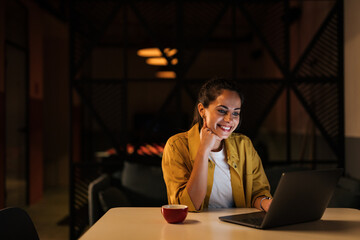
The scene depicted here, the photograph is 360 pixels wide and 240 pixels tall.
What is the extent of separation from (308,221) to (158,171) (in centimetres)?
228

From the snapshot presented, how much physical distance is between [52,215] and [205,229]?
4405mm

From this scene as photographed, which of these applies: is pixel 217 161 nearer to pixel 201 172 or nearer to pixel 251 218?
pixel 201 172

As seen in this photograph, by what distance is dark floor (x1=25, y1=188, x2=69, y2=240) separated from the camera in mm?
4508

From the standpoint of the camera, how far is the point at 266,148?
8.51m

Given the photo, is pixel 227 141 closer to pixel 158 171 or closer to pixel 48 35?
pixel 158 171

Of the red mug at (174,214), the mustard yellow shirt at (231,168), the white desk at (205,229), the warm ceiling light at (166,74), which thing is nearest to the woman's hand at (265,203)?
the mustard yellow shirt at (231,168)

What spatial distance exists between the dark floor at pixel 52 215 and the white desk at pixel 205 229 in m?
2.96

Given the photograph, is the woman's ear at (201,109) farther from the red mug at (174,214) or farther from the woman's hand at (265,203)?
the red mug at (174,214)

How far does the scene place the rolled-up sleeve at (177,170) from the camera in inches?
80.0

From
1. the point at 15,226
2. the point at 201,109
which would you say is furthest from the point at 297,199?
the point at 15,226

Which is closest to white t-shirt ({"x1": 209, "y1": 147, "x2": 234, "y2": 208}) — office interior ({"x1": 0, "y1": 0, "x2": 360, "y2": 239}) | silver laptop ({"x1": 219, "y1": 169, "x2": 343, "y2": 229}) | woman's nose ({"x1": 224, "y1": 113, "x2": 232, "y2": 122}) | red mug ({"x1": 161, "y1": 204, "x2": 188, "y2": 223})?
woman's nose ({"x1": 224, "y1": 113, "x2": 232, "y2": 122})

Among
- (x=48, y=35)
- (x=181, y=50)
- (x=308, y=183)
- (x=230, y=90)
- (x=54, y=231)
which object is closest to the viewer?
(x=308, y=183)

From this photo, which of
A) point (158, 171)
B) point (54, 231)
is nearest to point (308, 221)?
point (158, 171)

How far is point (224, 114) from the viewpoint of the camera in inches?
82.6
